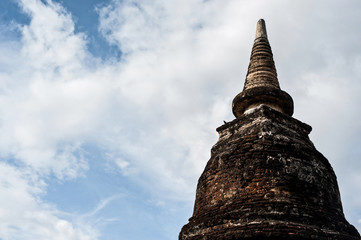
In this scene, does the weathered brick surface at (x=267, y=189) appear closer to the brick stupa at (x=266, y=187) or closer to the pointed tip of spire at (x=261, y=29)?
the brick stupa at (x=266, y=187)

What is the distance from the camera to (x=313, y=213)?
5719 mm

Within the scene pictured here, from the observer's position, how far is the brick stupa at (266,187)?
217 inches

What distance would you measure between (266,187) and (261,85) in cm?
326

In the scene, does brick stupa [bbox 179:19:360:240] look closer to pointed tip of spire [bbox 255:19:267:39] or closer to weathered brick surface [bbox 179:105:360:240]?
weathered brick surface [bbox 179:105:360:240]

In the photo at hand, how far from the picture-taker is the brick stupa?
5523mm

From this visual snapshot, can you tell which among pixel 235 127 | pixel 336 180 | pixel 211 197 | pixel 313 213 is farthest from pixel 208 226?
pixel 336 180

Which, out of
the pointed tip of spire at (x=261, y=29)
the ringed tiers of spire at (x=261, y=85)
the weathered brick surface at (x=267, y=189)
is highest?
the pointed tip of spire at (x=261, y=29)

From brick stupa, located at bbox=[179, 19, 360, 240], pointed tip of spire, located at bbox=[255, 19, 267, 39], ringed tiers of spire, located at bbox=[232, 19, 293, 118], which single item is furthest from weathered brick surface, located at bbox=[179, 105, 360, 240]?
pointed tip of spire, located at bbox=[255, 19, 267, 39]

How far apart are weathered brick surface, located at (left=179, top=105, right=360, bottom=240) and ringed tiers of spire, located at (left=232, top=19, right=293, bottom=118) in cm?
77

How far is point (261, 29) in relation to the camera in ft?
33.5

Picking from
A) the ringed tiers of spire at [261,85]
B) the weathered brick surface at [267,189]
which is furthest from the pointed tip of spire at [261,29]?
the weathered brick surface at [267,189]

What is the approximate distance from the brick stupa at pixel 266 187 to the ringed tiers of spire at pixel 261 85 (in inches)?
5.0

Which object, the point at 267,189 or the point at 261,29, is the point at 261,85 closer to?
the point at 261,29

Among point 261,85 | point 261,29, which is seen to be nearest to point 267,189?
point 261,85
